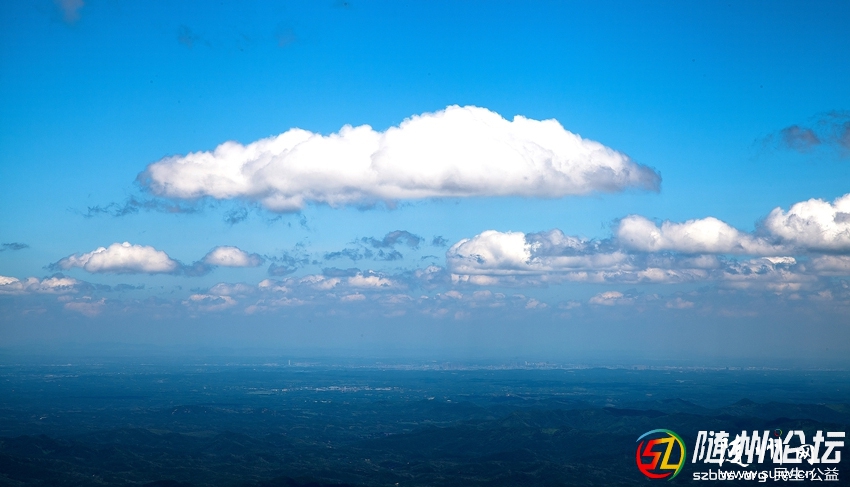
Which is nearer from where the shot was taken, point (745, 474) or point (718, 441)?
point (718, 441)

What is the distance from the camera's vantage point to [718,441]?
149625mm

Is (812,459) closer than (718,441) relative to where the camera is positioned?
No

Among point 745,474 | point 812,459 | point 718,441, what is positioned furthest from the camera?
point 812,459

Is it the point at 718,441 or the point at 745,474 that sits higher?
the point at 718,441

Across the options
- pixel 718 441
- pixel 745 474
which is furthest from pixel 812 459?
pixel 718 441

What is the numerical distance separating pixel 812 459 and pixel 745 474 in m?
27.7

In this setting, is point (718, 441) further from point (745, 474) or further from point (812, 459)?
point (812, 459)

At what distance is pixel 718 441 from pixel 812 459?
64.6 m

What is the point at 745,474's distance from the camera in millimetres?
180500

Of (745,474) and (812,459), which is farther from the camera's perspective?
(812,459)

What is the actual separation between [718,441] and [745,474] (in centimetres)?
4044

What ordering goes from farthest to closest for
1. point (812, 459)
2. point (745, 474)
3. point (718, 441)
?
point (812, 459) < point (745, 474) < point (718, 441)

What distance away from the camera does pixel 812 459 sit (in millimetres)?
193625
